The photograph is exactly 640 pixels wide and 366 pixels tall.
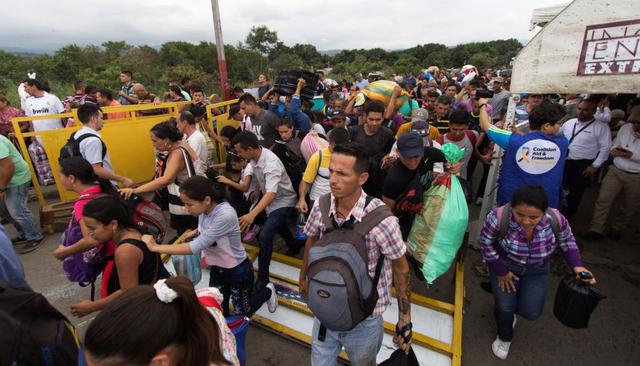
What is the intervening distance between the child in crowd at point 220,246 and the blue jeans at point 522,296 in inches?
84.4

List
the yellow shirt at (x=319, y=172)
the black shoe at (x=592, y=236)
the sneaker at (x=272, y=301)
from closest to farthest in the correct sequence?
the sneaker at (x=272, y=301), the yellow shirt at (x=319, y=172), the black shoe at (x=592, y=236)

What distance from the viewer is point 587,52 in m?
2.81

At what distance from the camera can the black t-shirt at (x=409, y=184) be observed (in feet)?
9.22

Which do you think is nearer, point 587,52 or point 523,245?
point 523,245

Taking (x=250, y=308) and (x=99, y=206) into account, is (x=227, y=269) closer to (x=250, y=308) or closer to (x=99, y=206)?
(x=250, y=308)

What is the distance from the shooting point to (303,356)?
2963 mm

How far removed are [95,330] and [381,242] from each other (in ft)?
4.45

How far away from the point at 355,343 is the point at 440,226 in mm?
1298

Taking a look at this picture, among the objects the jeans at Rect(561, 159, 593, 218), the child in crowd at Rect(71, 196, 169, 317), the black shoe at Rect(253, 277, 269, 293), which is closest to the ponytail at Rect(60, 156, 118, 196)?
the child in crowd at Rect(71, 196, 169, 317)

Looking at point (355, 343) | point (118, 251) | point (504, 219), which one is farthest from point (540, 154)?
point (118, 251)

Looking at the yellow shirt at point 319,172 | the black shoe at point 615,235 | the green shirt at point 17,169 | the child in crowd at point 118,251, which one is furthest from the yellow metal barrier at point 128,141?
the black shoe at point 615,235

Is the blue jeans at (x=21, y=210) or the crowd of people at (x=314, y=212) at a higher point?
the crowd of people at (x=314, y=212)

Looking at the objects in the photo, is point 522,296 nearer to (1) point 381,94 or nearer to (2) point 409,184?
(2) point 409,184

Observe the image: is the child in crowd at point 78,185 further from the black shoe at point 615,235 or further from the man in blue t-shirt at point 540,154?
the black shoe at point 615,235
